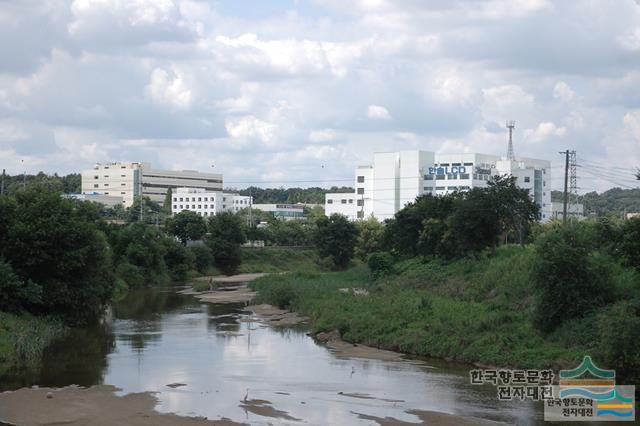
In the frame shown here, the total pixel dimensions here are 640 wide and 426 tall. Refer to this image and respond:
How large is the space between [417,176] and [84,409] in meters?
119

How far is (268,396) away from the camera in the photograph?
97.5 feet

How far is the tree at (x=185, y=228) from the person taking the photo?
118 meters

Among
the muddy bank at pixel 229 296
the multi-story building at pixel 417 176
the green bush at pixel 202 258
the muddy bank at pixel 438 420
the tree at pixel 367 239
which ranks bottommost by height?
the muddy bank at pixel 438 420

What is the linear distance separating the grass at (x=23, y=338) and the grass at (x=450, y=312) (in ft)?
→ 51.1

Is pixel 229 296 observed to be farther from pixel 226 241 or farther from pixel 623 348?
pixel 623 348

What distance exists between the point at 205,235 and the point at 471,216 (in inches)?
2560

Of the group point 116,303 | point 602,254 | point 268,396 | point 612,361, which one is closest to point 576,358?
point 612,361

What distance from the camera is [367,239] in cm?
11250

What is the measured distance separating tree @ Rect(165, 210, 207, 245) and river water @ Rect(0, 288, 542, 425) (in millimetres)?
67605

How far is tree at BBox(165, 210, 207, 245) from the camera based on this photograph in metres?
118

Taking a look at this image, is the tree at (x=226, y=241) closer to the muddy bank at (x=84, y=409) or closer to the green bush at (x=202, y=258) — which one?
the green bush at (x=202, y=258)

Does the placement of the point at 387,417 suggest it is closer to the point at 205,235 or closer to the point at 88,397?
the point at 88,397
